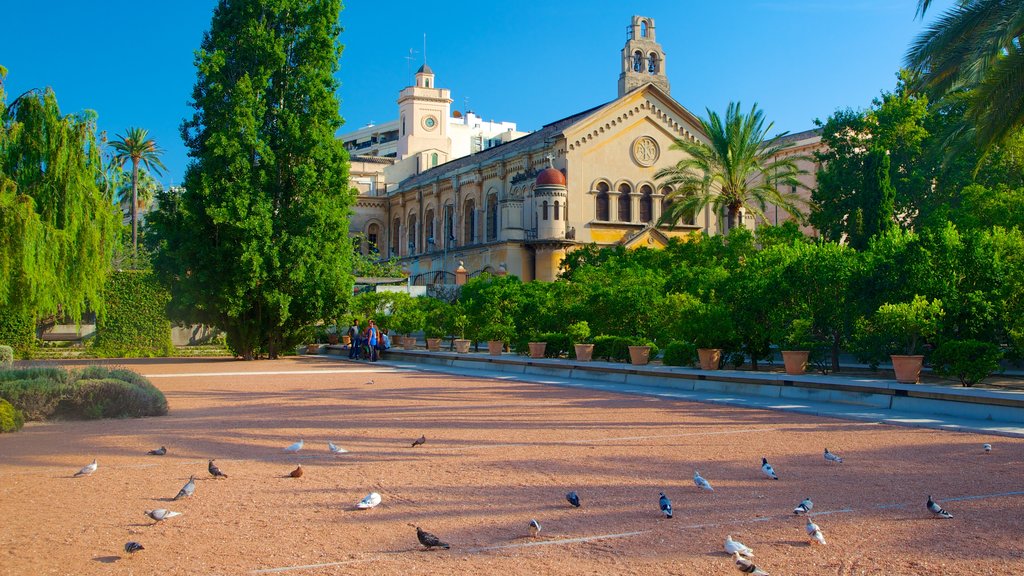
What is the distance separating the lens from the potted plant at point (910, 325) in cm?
1564

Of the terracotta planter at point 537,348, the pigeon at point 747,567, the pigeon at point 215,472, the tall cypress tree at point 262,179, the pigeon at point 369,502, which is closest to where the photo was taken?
the pigeon at point 747,567

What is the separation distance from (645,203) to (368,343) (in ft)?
86.0

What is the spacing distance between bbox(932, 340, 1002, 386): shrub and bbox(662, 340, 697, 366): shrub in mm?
6060

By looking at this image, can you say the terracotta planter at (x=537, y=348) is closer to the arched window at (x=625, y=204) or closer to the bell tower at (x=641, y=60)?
the arched window at (x=625, y=204)

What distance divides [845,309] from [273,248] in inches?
701

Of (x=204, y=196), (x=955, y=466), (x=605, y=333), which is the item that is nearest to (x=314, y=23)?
(x=204, y=196)

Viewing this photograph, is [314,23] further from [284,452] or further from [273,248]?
[284,452]

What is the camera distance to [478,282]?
3256cm

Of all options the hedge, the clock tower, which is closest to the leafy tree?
the hedge

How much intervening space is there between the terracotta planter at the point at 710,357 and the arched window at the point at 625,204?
32569mm

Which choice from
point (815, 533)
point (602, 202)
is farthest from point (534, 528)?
point (602, 202)

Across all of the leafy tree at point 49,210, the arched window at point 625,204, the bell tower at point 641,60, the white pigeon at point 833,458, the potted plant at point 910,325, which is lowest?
the white pigeon at point 833,458

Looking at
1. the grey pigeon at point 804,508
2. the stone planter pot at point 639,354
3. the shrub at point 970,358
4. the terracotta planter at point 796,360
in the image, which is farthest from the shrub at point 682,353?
the grey pigeon at point 804,508

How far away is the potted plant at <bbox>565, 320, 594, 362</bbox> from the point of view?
23.9 meters
